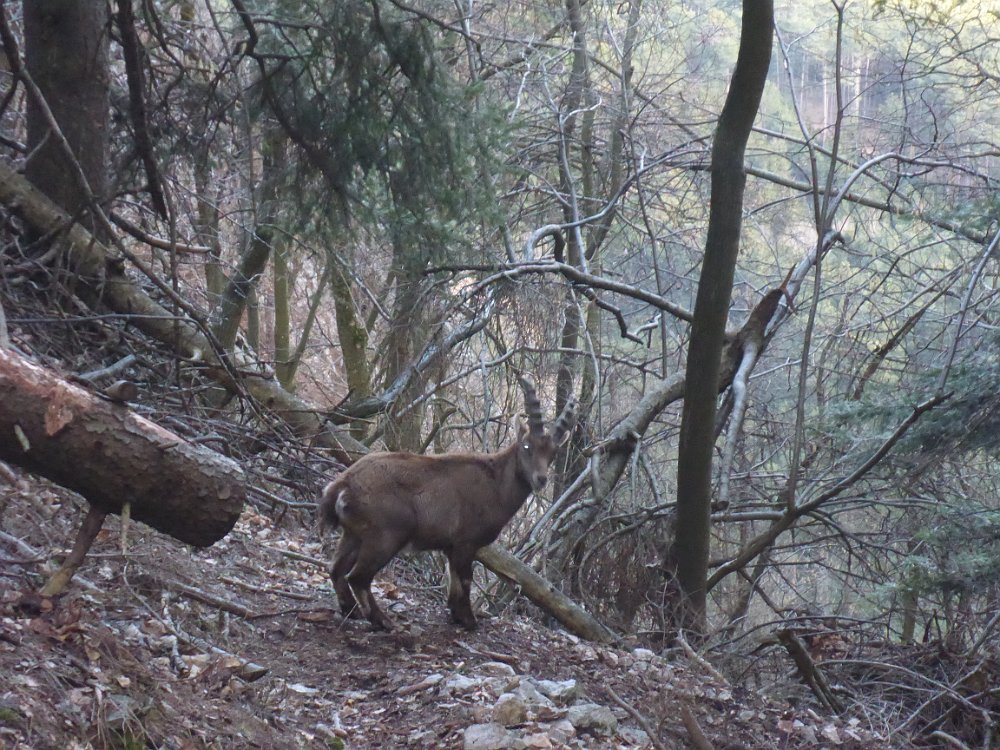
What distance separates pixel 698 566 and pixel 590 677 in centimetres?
249

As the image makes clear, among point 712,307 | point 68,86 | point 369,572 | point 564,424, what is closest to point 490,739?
point 369,572

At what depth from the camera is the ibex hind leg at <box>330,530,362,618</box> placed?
267 inches

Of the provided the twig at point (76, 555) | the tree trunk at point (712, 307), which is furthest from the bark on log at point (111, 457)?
the tree trunk at point (712, 307)

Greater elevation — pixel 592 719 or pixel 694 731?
pixel 694 731

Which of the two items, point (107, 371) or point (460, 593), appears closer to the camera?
point (107, 371)

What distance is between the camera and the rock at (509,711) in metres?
5.29

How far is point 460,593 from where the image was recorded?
7062 millimetres

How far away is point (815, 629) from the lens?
871 centimetres

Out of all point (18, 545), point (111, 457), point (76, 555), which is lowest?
point (18, 545)

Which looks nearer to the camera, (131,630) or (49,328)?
(131,630)

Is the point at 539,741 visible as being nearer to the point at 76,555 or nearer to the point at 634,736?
the point at 634,736

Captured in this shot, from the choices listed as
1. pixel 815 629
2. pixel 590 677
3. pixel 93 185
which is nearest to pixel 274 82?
pixel 93 185

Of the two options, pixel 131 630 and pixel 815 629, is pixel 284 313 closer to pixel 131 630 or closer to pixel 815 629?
pixel 815 629

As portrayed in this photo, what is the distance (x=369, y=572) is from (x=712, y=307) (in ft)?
11.6
